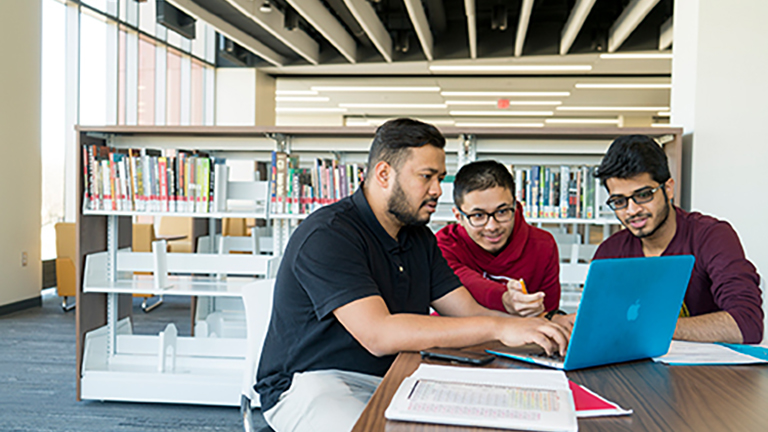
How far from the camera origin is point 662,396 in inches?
45.3

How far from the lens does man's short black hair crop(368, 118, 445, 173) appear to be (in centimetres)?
171

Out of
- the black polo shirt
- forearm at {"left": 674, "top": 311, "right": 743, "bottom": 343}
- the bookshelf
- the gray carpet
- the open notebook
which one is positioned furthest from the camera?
the bookshelf

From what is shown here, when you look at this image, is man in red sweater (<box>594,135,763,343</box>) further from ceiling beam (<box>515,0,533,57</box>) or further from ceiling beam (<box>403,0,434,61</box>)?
ceiling beam (<box>403,0,434,61</box>)

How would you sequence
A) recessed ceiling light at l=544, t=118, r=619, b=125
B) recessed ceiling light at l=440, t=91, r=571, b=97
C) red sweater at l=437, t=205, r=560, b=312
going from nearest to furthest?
red sweater at l=437, t=205, r=560, b=312, recessed ceiling light at l=440, t=91, r=571, b=97, recessed ceiling light at l=544, t=118, r=619, b=125

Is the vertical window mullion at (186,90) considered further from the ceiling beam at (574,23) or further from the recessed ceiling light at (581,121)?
the recessed ceiling light at (581,121)

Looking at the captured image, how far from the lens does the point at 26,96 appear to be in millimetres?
6875

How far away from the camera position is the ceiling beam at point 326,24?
7.10 metres

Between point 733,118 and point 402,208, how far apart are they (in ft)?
6.87

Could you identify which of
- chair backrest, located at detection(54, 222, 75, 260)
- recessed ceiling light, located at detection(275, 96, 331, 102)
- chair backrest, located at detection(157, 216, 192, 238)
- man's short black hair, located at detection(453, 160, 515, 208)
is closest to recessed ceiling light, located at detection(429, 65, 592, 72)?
recessed ceiling light, located at detection(275, 96, 331, 102)

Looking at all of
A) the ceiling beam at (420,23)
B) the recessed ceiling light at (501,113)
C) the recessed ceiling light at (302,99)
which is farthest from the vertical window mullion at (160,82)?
the recessed ceiling light at (501,113)

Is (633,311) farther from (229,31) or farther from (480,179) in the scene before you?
(229,31)

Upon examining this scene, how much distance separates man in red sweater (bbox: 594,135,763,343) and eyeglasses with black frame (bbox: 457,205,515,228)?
1.12 ft

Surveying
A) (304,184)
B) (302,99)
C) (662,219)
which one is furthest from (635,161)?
(302,99)

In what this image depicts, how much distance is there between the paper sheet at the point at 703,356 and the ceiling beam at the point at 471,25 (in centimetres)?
567
